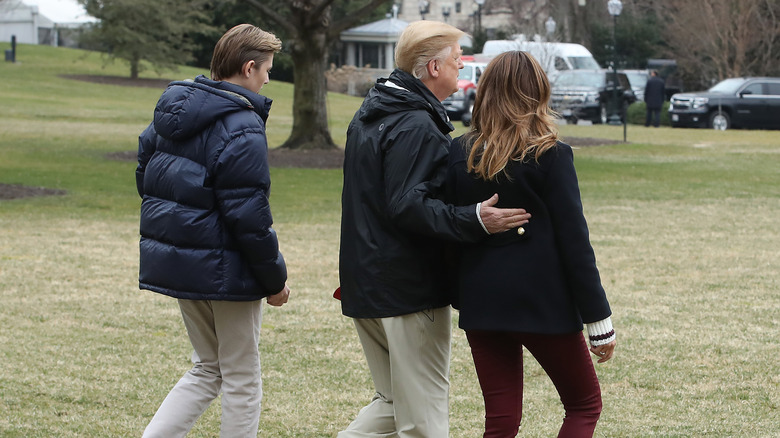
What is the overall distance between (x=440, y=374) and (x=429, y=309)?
0.26 meters

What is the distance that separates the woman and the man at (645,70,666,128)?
31.6 m

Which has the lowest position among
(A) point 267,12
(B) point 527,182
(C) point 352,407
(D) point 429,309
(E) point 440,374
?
(C) point 352,407

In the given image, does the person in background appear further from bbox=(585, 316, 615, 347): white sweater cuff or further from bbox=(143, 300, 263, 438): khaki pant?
bbox=(585, 316, 615, 347): white sweater cuff

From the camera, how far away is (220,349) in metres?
4.11

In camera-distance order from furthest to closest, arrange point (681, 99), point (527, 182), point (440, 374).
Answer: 1. point (681, 99)
2. point (440, 374)
3. point (527, 182)

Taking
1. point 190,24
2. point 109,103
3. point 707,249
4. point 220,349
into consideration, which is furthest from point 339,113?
point 220,349

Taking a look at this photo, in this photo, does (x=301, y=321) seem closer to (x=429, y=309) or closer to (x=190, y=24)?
(x=429, y=309)

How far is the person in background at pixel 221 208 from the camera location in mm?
3828

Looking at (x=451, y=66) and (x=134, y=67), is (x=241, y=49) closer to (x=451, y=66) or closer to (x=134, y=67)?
(x=451, y=66)

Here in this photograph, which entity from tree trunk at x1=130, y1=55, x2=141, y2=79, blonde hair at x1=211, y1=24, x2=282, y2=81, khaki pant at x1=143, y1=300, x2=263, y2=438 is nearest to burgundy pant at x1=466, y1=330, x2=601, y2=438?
khaki pant at x1=143, y1=300, x2=263, y2=438

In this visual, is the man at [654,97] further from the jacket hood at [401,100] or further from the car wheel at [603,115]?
the jacket hood at [401,100]

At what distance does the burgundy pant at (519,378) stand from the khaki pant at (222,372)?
901 millimetres

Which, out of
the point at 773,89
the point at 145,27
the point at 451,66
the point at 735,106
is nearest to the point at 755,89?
the point at 773,89

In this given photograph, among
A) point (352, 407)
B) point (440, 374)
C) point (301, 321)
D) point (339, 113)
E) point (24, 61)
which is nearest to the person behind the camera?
point (440, 374)
